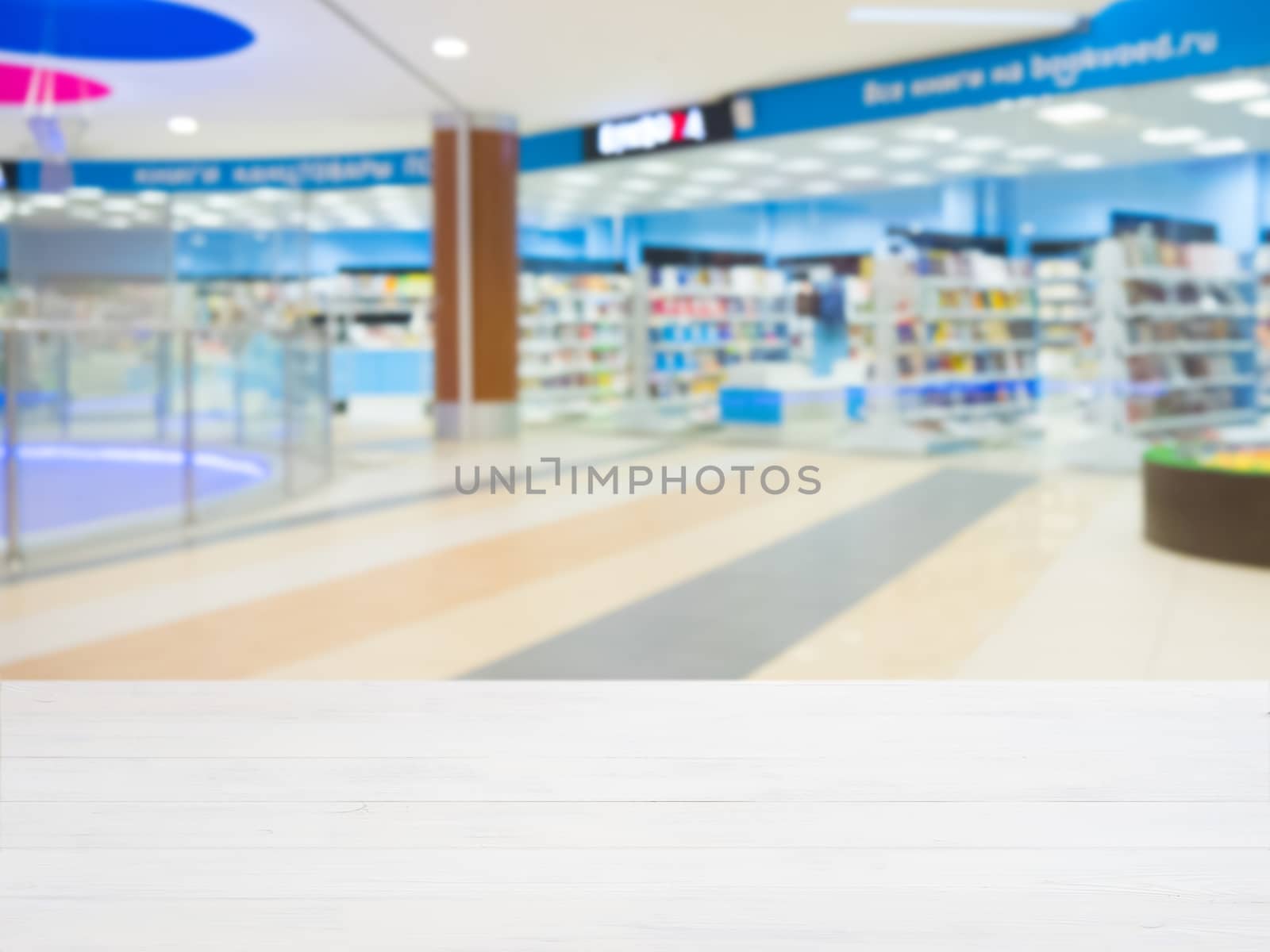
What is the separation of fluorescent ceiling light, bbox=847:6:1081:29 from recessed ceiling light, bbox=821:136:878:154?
193 cm

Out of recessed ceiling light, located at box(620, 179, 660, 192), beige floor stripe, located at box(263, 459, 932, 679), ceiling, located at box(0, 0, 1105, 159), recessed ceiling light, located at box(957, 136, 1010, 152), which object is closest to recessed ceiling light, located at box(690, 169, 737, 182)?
recessed ceiling light, located at box(620, 179, 660, 192)

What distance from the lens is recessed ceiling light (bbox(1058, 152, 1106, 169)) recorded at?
870cm

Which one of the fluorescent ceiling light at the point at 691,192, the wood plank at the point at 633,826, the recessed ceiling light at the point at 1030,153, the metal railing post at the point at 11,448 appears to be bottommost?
the wood plank at the point at 633,826

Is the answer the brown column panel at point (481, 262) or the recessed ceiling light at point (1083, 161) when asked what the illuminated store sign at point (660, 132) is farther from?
the recessed ceiling light at point (1083, 161)

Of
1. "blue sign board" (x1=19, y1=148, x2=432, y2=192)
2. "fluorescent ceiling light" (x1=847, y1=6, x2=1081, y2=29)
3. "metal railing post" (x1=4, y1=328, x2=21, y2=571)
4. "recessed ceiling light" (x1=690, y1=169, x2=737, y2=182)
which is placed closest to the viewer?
"metal railing post" (x1=4, y1=328, x2=21, y2=571)

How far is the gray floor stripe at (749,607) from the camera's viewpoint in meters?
3.46

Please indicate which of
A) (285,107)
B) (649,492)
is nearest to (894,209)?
(649,492)

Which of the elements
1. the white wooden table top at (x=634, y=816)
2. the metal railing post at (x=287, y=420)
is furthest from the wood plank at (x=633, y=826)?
the metal railing post at (x=287, y=420)

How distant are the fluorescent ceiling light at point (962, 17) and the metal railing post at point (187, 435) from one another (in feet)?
15.1

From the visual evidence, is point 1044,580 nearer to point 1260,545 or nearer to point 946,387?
point 1260,545

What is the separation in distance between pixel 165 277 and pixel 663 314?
6369mm

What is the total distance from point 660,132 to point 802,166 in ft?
4.33

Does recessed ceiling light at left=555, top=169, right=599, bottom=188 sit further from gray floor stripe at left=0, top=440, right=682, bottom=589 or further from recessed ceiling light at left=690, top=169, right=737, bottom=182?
gray floor stripe at left=0, top=440, right=682, bottom=589

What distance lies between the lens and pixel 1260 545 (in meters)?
4.95
